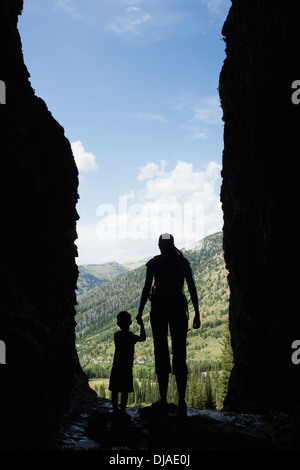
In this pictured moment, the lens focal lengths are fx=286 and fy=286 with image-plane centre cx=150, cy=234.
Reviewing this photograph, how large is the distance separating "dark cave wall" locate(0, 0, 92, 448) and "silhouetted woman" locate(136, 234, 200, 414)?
8.99 ft

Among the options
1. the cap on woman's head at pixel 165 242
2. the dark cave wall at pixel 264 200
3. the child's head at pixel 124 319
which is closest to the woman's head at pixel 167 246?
the cap on woman's head at pixel 165 242

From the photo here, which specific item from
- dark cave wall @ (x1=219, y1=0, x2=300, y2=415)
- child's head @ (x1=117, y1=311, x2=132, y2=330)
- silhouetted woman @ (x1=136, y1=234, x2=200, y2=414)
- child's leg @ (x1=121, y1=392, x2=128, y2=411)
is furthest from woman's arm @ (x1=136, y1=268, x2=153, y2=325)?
dark cave wall @ (x1=219, y1=0, x2=300, y2=415)

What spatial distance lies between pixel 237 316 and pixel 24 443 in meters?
11.8

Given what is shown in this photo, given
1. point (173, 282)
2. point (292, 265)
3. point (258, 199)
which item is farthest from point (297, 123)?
point (173, 282)

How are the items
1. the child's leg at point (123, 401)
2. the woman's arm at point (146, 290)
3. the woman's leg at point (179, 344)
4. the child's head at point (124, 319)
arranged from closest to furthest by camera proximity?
the woman's leg at point (179, 344)
the child's leg at point (123, 401)
the woman's arm at point (146, 290)
the child's head at point (124, 319)

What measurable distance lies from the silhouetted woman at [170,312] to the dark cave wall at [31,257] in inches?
108

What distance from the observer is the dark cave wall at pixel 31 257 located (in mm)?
5645

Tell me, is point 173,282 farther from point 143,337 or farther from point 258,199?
point 258,199

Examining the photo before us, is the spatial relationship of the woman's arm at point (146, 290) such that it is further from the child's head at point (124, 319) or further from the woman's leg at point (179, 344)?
the woman's leg at point (179, 344)

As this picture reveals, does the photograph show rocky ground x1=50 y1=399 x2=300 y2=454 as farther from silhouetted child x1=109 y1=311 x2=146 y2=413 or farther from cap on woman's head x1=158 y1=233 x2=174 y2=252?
cap on woman's head x1=158 y1=233 x2=174 y2=252

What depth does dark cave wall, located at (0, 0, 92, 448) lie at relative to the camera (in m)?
5.64

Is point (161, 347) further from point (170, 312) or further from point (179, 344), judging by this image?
point (170, 312)

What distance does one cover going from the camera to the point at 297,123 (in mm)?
8812

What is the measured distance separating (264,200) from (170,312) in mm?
6493
